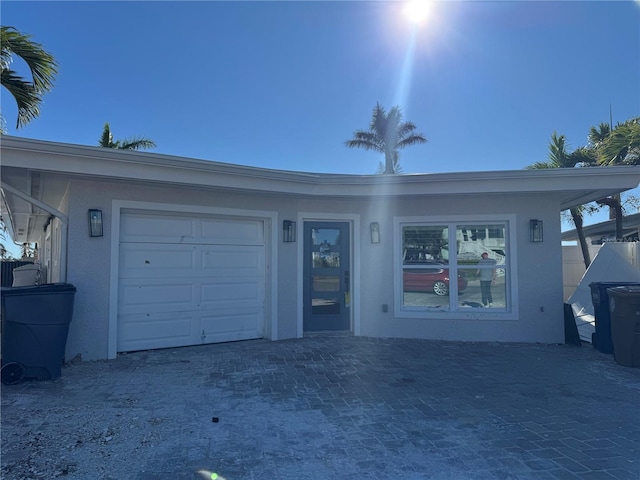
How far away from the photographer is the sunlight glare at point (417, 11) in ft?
21.7

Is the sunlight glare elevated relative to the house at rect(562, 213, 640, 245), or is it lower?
elevated

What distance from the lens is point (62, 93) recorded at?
8.01 meters

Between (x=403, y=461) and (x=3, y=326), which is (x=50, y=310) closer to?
(x=3, y=326)

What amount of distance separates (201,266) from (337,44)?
507cm

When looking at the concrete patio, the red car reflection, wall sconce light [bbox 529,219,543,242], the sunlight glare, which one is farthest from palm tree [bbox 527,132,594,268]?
the concrete patio

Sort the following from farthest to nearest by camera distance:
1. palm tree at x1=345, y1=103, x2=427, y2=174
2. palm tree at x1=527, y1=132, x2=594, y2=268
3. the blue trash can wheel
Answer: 1. palm tree at x1=345, y1=103, x2=427, y2=174
2. palm tree at x1=527, y1=132, x2=594, y2=268
3. the blue trash can wheel

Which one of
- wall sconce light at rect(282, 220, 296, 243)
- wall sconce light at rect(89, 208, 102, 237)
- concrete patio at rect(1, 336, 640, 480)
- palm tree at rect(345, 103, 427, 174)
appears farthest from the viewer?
palm tree at rect(345, 103, 427, 174)

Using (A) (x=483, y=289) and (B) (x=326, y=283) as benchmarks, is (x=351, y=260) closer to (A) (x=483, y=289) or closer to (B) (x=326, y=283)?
(B) (x=326, y=283)

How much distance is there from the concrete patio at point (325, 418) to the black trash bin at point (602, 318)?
2.27ft

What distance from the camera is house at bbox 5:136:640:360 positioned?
234 inches

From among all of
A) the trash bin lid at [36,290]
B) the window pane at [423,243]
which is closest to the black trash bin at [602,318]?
the window pane at [423,243]

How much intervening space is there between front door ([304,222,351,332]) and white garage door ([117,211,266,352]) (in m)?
0.87

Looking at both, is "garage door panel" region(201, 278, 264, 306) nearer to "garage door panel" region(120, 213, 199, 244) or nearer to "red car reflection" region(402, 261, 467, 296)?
"garage door panel" region(120, 213, 199, 244)

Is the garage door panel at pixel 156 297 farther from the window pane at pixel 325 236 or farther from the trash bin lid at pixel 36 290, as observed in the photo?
the window pane at pixel 325 236
